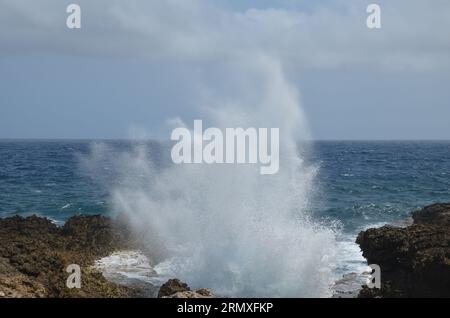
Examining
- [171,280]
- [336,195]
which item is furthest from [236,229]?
[336,195]

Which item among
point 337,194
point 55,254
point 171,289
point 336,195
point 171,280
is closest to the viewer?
point 171,289

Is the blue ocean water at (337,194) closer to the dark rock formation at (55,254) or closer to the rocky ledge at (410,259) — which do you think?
the rocky ledge at (410,259)

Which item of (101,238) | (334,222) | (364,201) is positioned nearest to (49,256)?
(101,238)

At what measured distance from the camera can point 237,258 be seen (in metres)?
16.8

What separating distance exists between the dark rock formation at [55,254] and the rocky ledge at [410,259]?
7.50m

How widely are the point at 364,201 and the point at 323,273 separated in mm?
19413

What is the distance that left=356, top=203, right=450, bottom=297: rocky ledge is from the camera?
12.4m

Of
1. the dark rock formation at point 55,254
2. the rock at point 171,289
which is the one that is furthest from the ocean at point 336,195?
the dark rock formation at point 55,254

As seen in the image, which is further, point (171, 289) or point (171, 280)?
point (171, 280)

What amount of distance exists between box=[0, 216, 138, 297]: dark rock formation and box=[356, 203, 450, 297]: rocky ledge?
24.6ft

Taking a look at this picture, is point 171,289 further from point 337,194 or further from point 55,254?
point 337,194

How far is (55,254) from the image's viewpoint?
14633 mm

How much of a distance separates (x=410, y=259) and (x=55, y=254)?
1034cm

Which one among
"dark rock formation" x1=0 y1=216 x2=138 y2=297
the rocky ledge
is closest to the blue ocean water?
the rocky ledge
